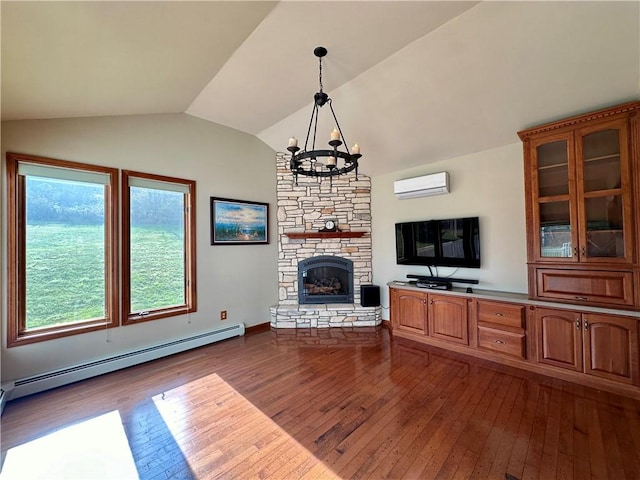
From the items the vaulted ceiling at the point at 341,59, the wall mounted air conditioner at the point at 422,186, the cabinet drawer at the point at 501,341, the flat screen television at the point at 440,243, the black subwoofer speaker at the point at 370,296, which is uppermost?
the vaulted ceiling at the point at 341,59

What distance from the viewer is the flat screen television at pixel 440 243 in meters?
3.40

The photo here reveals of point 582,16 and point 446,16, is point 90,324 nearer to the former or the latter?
point 446,16

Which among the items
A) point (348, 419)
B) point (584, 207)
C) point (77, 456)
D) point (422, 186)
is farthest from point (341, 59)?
point (77, 456)

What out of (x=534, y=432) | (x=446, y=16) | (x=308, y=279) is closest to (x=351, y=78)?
(x=446, y=16)

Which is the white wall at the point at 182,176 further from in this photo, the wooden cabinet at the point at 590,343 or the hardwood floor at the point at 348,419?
the wooden cabinet at the point at 590,343

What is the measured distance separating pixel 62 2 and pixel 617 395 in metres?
4.77

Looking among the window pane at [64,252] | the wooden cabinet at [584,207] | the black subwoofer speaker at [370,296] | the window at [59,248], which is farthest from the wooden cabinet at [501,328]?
the window pane at [64,252]

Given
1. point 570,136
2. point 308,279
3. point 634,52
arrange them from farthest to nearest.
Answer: point 308,279
point 570,136
point 634,52

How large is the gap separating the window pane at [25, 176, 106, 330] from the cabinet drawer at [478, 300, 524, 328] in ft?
14.0

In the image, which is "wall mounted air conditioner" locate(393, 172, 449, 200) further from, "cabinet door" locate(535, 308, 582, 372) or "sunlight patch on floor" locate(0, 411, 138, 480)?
"sunlight patch on floor" locate(0, 411, 138, 480)

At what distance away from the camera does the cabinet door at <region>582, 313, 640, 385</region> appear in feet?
7.32

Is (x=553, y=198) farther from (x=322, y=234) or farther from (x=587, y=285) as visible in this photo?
(x=322, y=234)

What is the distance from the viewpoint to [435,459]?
1.65m

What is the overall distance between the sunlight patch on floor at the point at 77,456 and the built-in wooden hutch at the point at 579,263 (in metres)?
3.43
